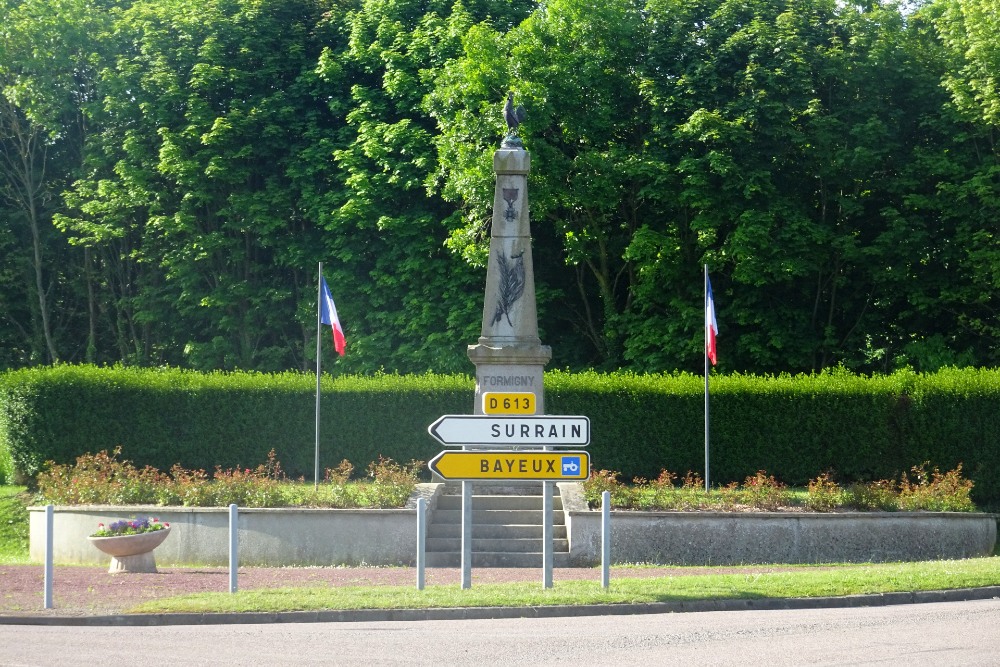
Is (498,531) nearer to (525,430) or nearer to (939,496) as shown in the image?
(525,430)

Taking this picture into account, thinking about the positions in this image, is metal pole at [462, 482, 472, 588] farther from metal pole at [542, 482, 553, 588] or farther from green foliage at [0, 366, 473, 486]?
green foliage at [0, 366, 473, 486]

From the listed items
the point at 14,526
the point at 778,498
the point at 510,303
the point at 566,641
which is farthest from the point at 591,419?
the point at 566,641

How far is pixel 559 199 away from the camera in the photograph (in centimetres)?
3788

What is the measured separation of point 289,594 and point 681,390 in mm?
16095

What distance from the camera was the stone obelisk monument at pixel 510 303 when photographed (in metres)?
27.0

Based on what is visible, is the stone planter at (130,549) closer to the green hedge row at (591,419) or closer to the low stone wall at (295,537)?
the low stone wall at (295,537)

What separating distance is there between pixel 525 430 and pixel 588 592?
2.14 m

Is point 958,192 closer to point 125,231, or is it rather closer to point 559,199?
point 559,199

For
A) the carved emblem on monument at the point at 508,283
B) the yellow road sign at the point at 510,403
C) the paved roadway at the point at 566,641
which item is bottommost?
the paved roadway at the point at 566,641

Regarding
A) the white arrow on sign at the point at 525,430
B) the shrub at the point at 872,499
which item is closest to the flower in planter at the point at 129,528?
the white arrow on sign at the point at 525,430

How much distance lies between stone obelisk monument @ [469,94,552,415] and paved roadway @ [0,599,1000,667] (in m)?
12.0

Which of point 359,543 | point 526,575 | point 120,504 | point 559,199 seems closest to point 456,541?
point 359,543

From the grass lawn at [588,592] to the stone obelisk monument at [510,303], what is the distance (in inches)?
361

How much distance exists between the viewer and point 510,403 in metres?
17.1
